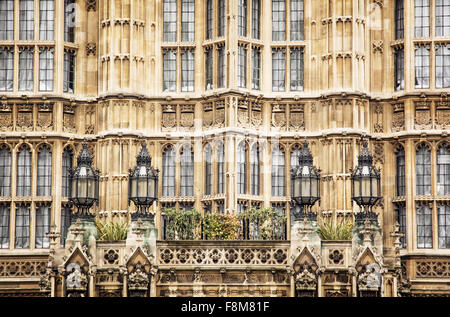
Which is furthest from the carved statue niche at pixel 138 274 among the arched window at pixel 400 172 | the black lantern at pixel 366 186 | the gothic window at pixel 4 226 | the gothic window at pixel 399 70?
the gothic window at pixel 399 70

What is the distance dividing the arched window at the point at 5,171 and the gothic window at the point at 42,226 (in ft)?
4.78

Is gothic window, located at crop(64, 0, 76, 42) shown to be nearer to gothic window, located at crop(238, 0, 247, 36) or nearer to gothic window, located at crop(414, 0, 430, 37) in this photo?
gothic window, located at crop(238, 0, 247, 36)

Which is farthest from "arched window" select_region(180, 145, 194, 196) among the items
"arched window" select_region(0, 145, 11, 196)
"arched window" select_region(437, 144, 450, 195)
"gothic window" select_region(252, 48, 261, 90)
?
"arched window" select_region(437, 144, 450, 195)

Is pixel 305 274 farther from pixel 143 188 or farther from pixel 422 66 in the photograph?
pixel 422 66

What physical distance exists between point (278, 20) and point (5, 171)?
12377 millimetres

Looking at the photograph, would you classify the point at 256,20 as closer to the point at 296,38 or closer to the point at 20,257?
the point at 296,38

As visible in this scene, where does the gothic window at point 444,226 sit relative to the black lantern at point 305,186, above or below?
below

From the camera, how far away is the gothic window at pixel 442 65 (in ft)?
185

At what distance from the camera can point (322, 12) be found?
56688mm

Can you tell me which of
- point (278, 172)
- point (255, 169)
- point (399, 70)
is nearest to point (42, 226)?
point (255, 169)

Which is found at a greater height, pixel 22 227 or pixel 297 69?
pixel 297 69

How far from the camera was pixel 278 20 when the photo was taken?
5722 centimetres

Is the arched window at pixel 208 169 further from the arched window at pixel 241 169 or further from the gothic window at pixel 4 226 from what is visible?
the gothic window at pixel 4 226
